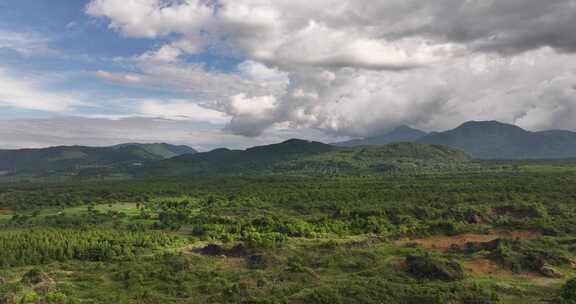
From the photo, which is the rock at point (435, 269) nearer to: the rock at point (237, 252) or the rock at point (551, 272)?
the rock at point (551, 272)

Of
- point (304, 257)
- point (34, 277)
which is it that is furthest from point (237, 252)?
point (34, 277)

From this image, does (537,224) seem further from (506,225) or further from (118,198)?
(118,198)

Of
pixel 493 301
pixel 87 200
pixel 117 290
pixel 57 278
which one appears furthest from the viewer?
pixel 87 200

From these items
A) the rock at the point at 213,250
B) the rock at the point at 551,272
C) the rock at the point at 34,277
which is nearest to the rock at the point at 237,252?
the rock at the point at 213,250

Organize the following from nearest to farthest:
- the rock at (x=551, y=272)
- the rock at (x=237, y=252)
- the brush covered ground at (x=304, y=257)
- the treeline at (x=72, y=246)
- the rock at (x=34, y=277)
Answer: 1. the brush covered ground at (x=304, y=257)
2. the rock at (x=551, y=272)
3. the rock at (x=34, y=277)
4. the treeline at (x=72, y=246)
5. the rock at (x=237, y=252)

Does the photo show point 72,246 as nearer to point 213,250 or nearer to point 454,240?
point 213,250

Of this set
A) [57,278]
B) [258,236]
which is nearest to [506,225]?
[258,236]

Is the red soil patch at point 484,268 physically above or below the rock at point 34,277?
below

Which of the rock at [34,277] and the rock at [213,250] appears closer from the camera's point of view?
the rock at [34,277]
